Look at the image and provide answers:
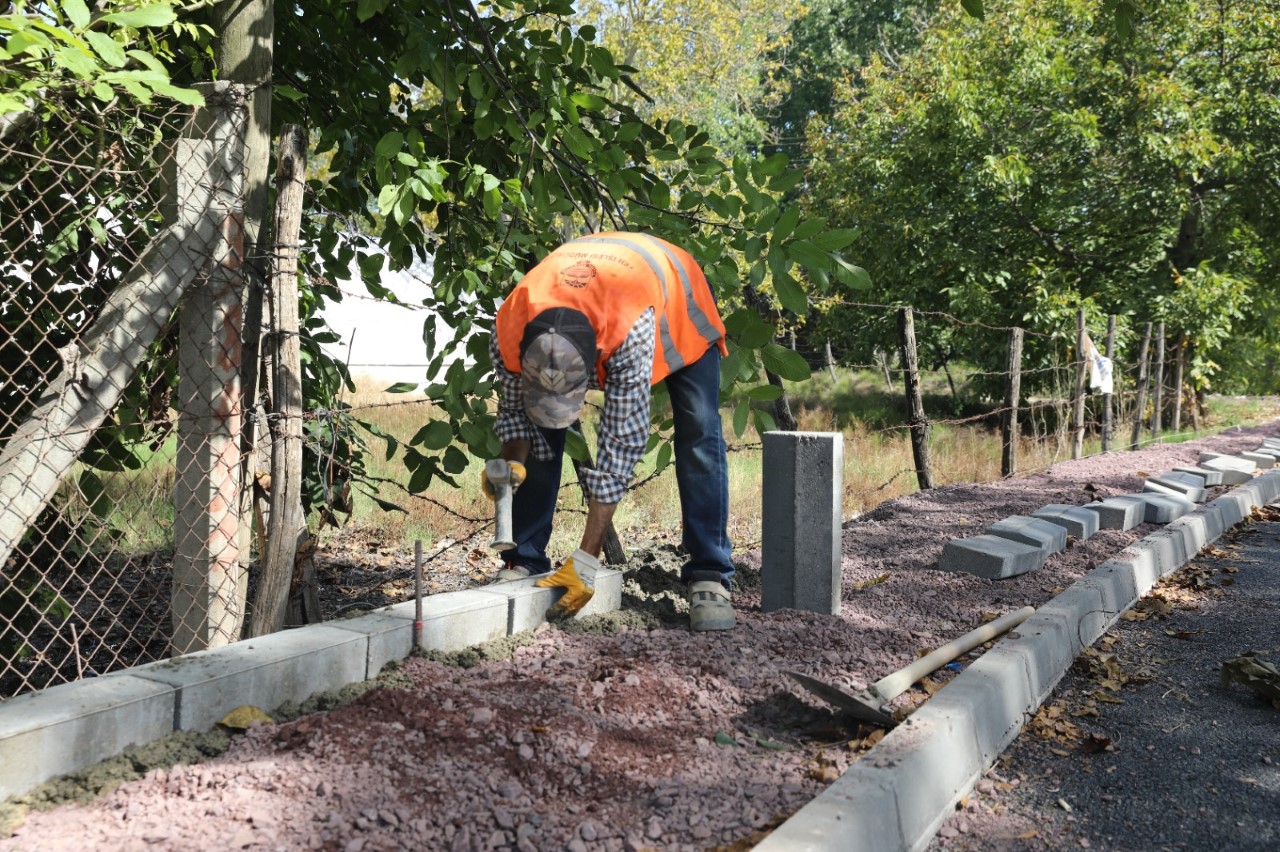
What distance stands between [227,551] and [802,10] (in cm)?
2250

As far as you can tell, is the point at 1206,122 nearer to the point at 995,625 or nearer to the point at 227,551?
the point at 995,625

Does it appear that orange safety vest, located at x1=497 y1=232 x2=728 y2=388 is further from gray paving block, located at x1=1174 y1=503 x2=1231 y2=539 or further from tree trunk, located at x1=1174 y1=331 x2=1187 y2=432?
tree trunk, located at x1=1174 y1=331 x2=1187 y2=432

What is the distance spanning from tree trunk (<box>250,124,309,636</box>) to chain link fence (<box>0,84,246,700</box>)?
0.14 meters

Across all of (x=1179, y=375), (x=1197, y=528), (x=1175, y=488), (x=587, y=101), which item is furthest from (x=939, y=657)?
(x=1179, y=375)

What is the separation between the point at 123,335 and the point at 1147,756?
11.7ft

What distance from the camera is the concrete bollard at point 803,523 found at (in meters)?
4.19

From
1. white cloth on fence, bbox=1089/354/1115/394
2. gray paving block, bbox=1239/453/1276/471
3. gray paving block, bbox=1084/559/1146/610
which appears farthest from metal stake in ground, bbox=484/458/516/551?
white cloth on fence, bbox=1089/354/1115/394

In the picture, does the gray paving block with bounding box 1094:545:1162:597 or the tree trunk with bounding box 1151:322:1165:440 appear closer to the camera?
the gray paving block with bounding box 1094:545:1162:597

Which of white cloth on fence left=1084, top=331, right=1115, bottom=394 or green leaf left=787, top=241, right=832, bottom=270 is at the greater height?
green leaf left=787, top=241, right=832, bottom=270

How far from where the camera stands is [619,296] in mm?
3551

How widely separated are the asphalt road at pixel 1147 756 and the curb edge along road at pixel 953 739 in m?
0.07

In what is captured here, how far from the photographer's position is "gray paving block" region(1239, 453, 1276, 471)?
1036 centimetres

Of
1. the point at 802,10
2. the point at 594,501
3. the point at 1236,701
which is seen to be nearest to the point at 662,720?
the point at 594,501

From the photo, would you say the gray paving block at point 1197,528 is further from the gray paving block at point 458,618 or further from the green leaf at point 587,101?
the gray paving block at point 458,618
